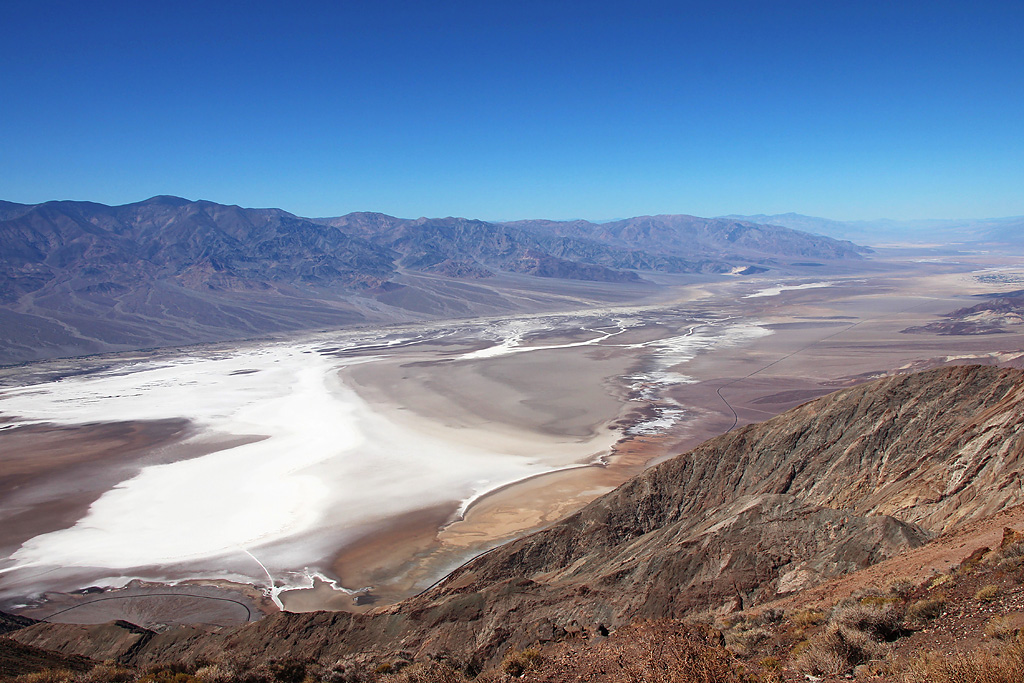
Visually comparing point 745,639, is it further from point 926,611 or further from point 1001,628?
point 1001,628

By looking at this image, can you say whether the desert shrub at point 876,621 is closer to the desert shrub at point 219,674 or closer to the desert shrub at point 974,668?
the desert shrub at point 974,668

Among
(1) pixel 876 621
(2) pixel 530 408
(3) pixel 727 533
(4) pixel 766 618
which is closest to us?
(1) pixel 876 621

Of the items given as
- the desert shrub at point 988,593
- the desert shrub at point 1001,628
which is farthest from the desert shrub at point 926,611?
the desert shrub at point 1001,628

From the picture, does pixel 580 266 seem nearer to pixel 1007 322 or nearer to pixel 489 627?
pixel 1007 322

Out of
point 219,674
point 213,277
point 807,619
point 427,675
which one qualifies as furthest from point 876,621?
point 213,277

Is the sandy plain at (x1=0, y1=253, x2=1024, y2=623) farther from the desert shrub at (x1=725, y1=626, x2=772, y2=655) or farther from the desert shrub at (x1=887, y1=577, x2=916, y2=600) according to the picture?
the desert shrub at (x1=887, y1=577, x2=916, y2=600)

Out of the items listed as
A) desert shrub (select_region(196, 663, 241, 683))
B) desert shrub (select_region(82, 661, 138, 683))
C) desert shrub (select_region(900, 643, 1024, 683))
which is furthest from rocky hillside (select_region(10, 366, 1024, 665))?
desert shrub (select_region(900, 643, 1024, 683))

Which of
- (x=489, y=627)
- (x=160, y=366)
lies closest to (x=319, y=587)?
(x=489, y=627)
